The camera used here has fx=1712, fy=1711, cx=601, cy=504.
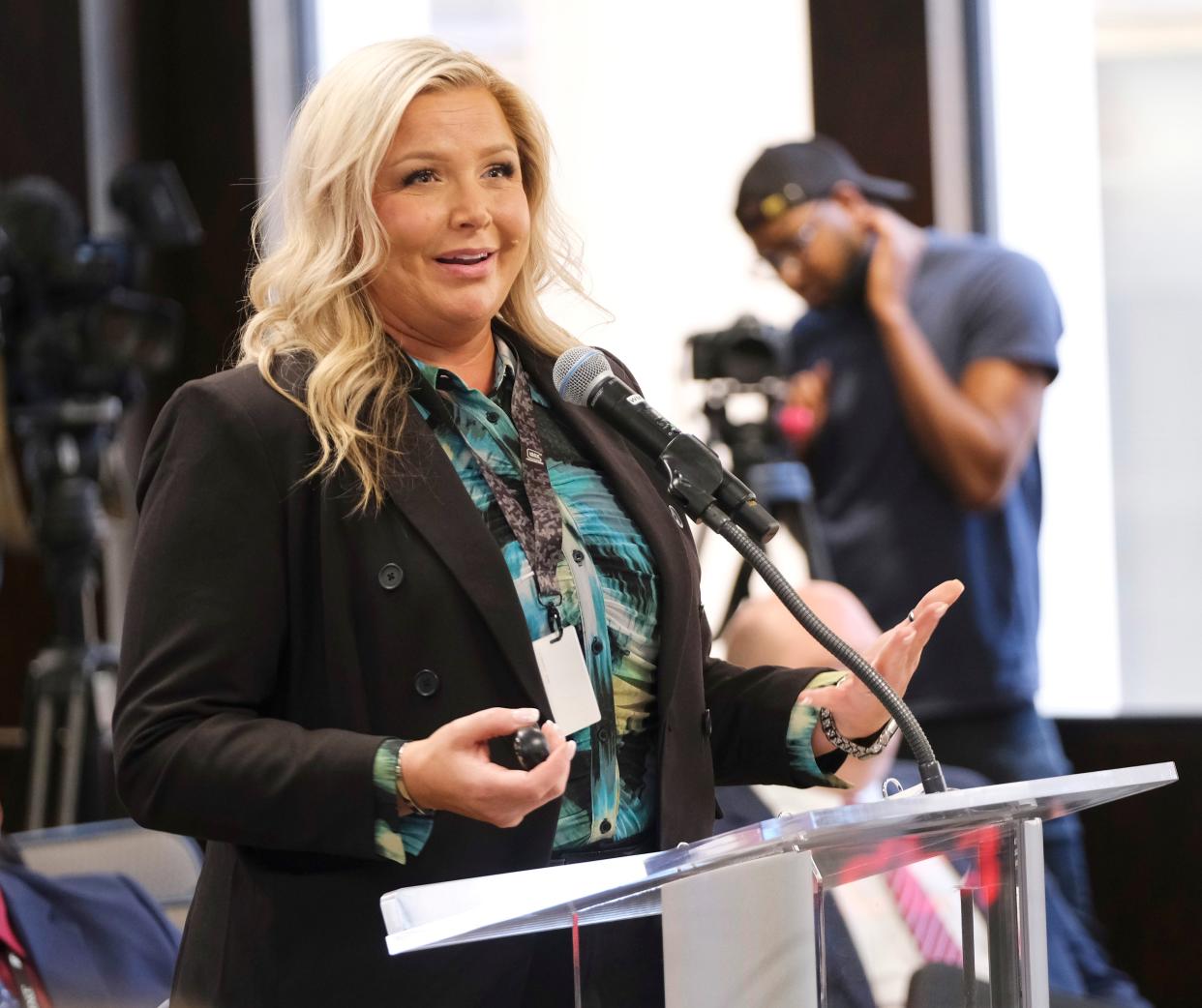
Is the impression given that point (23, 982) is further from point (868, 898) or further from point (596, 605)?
point (868, 898)

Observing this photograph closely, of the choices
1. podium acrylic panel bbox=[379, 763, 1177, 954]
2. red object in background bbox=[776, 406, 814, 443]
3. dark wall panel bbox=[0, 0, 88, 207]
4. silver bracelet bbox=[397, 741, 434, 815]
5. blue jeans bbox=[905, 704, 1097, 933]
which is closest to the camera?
podium acrylic panel bbox=[379, 763, 1177, 954]

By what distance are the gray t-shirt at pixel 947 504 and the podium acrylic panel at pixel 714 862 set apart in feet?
6.78

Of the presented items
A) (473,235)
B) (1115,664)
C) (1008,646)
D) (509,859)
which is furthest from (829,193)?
(509,859)

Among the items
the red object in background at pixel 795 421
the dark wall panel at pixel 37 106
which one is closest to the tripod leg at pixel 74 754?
the dark wall panel at pixel 37 106

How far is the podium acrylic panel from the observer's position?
901 mm

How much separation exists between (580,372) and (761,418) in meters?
2.04

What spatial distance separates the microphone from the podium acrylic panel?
0.72 feet

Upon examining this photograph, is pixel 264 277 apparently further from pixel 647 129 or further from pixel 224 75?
pixel 224 75

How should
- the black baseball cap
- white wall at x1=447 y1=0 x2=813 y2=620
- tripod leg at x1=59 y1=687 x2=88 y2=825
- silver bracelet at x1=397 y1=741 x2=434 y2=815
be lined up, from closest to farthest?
silver bracelet at x1=397 y1=741 x2=434 y2=815, the black baseball cap, tripod leg at x1=59 y1=687 x2=88 y2=825, white wall at x1=447 y1=0 x2=813 y2=620

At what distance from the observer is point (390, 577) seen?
3.90ft

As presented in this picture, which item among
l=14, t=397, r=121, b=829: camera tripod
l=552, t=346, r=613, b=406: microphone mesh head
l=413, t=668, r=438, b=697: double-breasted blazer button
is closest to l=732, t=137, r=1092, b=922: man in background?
l=14, t=397, r=121, b=829: camera tripod

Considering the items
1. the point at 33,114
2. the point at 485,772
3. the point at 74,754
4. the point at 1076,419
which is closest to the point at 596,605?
the point at 485,772

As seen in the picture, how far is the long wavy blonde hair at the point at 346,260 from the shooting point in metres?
1.23

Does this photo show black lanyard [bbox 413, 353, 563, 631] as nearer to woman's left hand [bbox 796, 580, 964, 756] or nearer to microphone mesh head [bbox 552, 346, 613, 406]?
microphone mesh head [bbox 552, 346, 613, 406]
